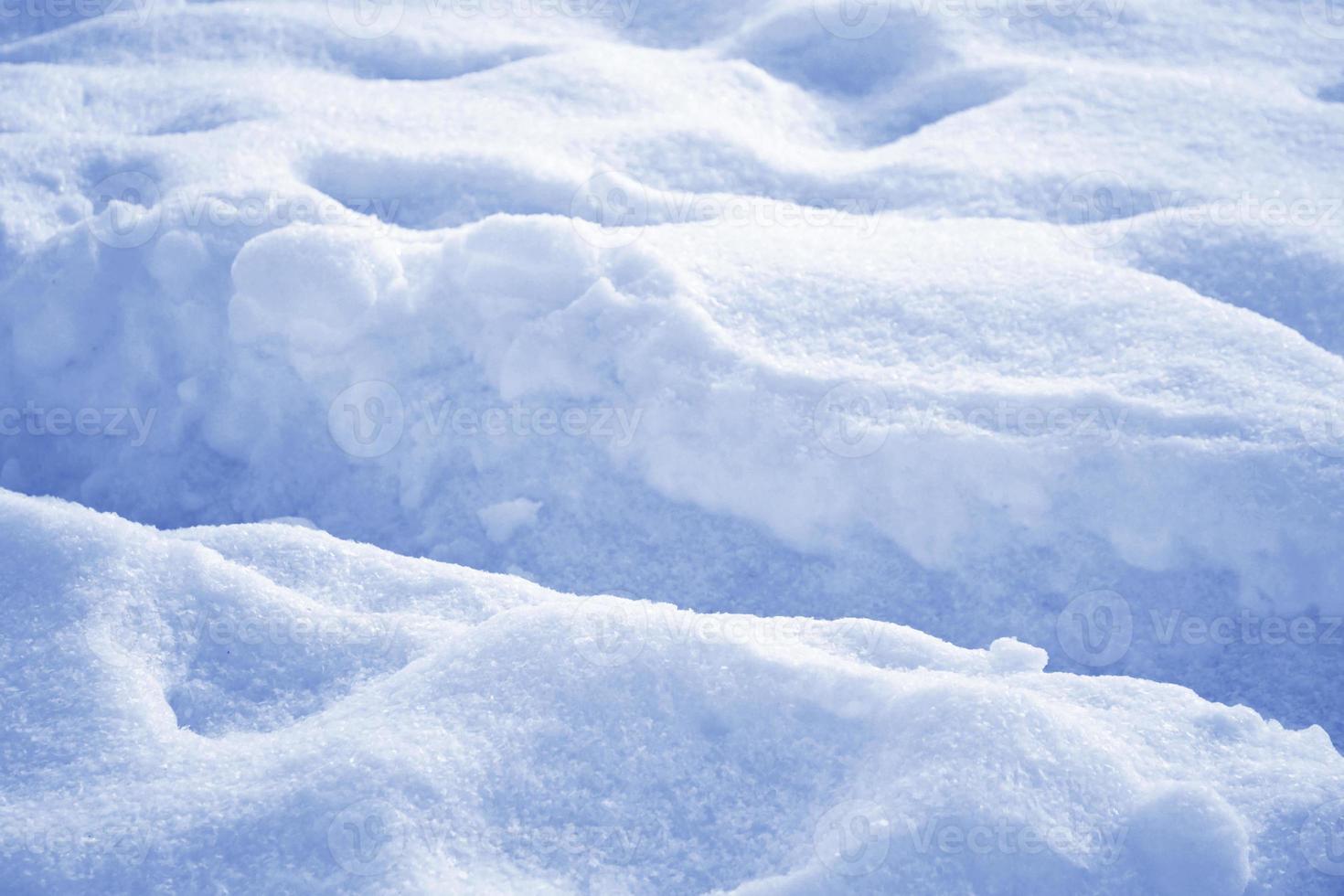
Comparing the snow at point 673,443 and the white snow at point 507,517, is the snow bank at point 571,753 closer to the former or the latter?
the snow at point 673,443

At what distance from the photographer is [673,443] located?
214 centimetres

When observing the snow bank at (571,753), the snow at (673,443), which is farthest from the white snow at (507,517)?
the snow bank at (571,753)

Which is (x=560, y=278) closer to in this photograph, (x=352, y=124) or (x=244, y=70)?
(x=352, y=124)

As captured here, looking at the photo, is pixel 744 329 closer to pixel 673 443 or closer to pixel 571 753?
pixel 673 443

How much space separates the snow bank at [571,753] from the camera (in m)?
1.39

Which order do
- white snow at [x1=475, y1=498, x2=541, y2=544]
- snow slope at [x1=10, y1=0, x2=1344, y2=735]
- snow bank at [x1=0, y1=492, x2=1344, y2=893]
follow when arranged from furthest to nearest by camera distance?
1. white snow at [x1=475, y1=498, x2=541, y2=544]
2. snow slope at [x1=10, y1=0, x2=1344, y2=735]
3. snow bank at [x1=0, y1=492, x2=1344, y2=893]

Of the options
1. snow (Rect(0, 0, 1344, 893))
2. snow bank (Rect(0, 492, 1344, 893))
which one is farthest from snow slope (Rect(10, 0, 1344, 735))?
snow bank (Rect(0, 492, 1344, 893))

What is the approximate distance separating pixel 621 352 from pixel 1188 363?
3.87 ft

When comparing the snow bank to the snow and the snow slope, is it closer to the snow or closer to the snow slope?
the snow

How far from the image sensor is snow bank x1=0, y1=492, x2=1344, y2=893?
1.39m

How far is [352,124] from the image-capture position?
279 cm

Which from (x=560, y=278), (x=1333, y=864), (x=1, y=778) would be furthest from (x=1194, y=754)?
(x=1, y=778)

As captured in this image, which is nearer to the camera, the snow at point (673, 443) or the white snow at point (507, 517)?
the snow at point (673, 443)

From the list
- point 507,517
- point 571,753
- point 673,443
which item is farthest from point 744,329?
point 571,753
